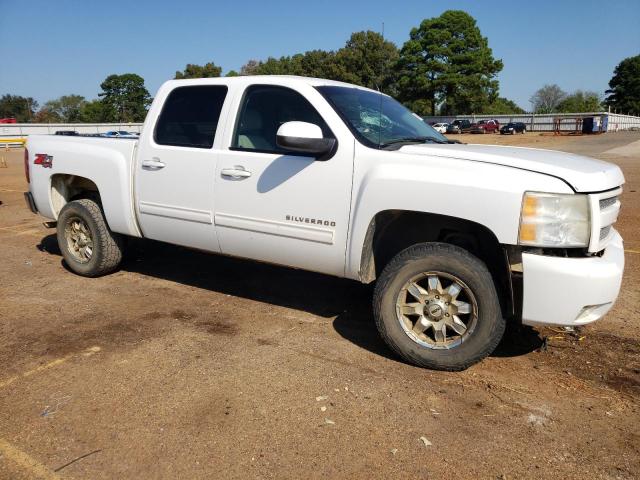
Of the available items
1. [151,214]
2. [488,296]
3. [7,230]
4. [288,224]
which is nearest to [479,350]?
[488,296]

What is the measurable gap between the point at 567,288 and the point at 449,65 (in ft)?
229

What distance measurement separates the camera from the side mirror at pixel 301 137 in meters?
3.58

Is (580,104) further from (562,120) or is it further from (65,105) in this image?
(65,105)

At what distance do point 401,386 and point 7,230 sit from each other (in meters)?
7.33

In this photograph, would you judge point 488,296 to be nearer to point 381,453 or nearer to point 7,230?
point 381,453

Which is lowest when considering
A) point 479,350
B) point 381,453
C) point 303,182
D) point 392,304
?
point 381,453

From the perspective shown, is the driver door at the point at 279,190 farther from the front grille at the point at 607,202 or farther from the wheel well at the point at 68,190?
the wheel well at the point at 68,190

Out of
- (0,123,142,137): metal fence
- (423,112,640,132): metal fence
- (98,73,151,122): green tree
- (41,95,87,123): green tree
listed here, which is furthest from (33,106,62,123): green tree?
(423,112,640,132): metal fence

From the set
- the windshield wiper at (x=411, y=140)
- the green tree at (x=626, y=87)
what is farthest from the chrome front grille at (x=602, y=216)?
the green tree at (x=626, y=87)

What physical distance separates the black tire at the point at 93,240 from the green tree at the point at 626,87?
98959mm

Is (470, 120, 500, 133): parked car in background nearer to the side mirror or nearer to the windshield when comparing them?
the windshield

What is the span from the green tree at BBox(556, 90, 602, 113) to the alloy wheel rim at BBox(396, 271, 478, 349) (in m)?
91.0

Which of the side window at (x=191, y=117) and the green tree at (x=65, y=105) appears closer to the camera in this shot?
the side window at (x=191, y=117)

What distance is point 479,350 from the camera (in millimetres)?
3359
